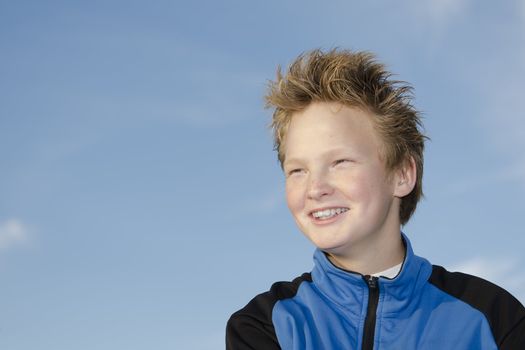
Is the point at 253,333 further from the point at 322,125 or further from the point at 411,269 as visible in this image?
the point at 322,125

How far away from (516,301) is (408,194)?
98cm

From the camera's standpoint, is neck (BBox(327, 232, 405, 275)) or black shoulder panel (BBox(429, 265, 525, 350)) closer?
black shoulder panel (BBox(429, 265, 525, 350))

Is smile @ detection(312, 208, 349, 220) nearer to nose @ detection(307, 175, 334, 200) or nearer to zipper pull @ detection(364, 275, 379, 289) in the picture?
nose @ detection(307, 175, 334, 200)

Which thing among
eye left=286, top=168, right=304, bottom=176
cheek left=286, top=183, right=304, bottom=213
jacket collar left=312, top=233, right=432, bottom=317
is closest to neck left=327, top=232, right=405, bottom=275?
jacket collar left=312, top=233, right=432, bottom=317

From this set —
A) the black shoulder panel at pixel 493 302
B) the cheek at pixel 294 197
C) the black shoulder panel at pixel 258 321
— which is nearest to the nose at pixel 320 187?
the cheek at pixel 294 197

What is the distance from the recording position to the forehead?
3.90 meters

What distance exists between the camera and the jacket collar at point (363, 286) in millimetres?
3830

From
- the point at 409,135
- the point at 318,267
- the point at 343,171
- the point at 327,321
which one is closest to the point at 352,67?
the point at 409,135

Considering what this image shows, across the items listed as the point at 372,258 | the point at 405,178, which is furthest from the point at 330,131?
the point at 372,258

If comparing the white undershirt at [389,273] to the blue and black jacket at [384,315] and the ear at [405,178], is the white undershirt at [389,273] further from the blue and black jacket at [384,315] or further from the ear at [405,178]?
the ear at [405,178]

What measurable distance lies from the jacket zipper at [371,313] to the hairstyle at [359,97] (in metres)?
0.75

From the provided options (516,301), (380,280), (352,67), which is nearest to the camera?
(380,280)

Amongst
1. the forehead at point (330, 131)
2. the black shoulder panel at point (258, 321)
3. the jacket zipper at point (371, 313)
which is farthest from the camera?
the black shoulder panel at point (258, 321)

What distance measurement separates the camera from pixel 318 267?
13.4ft
